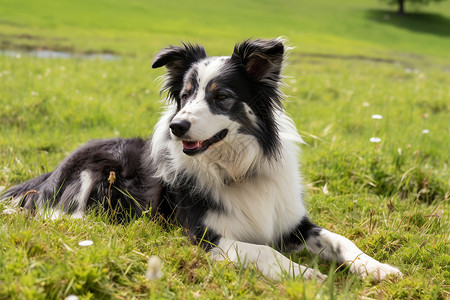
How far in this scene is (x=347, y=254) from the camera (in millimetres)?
3314

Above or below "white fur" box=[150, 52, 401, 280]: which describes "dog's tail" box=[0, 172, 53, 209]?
below

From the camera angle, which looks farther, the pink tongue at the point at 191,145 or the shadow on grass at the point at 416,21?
the shadow on grass at the point at 416,21

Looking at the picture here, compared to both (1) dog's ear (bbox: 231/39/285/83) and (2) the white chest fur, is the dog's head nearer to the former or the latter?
(1) dog's ear (bbox: 231/39/285/83)

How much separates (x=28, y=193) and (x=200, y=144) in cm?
180

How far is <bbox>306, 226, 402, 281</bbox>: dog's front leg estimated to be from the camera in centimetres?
308

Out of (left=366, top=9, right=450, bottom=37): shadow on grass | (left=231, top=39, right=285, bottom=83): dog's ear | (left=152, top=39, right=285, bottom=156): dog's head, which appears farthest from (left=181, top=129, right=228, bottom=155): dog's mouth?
(left=366, top=9, right=450, bottom=37): shadow on grass

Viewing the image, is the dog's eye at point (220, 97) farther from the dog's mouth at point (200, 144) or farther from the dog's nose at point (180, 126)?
the dog's nose at point (180, 126)

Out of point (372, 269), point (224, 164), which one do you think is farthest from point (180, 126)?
point (372, 269)

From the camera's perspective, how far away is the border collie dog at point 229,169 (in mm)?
3318

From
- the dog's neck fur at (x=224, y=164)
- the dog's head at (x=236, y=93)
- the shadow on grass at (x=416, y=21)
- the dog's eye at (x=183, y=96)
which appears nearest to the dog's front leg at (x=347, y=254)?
the dog's neck fur at (x=224, y=164)

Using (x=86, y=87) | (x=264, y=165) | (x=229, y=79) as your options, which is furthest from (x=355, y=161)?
(x=86, y=87)

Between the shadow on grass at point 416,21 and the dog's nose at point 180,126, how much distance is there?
40569mm

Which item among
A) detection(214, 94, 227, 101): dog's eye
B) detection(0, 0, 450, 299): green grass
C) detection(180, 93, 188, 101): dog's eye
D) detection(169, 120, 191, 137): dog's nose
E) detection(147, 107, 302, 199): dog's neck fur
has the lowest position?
detection(0, 0, 450, 299): green grass

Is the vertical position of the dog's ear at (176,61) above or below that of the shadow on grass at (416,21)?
above
